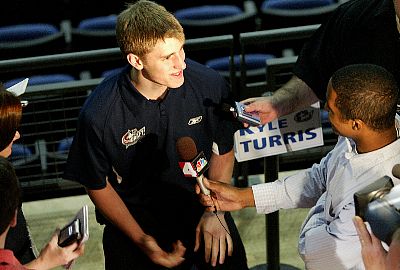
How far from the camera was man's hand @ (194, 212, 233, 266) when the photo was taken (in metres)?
4.08

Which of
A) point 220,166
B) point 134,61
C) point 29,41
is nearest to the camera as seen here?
point 134,61

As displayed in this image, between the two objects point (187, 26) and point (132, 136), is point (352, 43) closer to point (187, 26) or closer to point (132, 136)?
point (132, 136)

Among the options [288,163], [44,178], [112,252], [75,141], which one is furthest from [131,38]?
[288,163]

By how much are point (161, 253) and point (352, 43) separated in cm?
129

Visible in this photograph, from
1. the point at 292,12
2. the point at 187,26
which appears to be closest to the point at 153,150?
the point at 187,26

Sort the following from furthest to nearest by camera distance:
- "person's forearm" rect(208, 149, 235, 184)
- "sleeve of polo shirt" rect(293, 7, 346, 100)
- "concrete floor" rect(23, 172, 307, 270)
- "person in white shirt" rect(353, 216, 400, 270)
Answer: "concrete floor" rect(23, 172, 307, 270)
"person's forearm" rect(208, 149, 235, 184)
"sleeve of polo shirt" rect(293, 7, 346, 100)
"person in white shirt" rect(353, 216, 400, 270)

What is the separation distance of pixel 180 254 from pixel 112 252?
32 centimetres

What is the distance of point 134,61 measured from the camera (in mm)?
3812

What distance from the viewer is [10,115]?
11.8 ft

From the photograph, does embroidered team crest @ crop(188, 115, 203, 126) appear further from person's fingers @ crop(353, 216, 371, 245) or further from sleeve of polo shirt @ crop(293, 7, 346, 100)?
person's fingers @ crop(353, 216, 371, 245)

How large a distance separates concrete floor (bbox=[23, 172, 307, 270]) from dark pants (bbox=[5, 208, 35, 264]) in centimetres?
134

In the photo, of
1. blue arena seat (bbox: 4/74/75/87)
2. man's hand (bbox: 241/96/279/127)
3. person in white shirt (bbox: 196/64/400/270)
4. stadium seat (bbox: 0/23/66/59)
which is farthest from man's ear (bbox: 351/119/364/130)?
stadium seat (bbox: 0/23/66/59)

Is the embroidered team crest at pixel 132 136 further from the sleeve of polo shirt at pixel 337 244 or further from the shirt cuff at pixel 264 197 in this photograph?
the sleeve of polo shirt at pixel 337 244

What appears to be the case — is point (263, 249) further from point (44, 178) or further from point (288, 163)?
point (44, 178)
